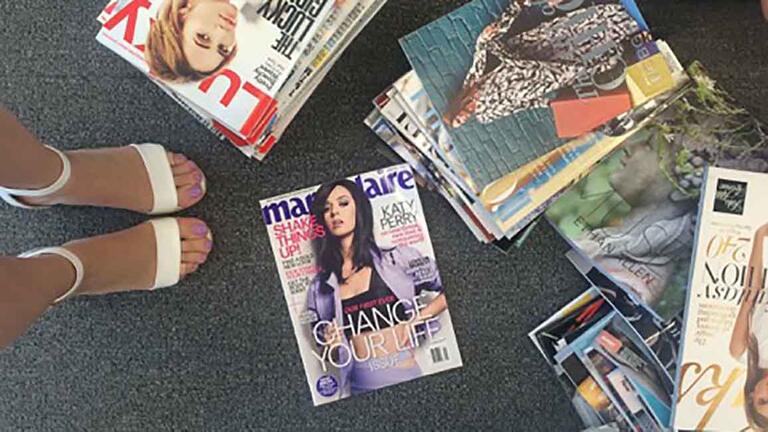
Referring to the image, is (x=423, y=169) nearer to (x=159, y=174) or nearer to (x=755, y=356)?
(x=159, y=174)

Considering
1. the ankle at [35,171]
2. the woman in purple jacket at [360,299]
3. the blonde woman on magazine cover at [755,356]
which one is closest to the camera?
the ankle at [35,171]

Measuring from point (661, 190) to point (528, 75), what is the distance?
8.9 inches

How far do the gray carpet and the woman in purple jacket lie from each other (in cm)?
3

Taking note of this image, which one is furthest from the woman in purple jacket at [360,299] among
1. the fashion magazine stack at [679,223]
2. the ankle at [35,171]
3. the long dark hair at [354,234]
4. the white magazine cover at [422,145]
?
the ankle at [35,171]

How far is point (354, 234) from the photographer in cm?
115

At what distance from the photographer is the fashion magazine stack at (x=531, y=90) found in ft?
3.47

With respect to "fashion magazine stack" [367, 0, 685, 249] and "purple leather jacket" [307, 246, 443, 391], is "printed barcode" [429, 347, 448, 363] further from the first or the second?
"fashion magazine stack" [367, 0, 685, 249]

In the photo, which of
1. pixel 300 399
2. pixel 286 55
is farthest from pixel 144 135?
pixel 300 399

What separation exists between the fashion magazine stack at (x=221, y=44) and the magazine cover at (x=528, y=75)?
17 cm

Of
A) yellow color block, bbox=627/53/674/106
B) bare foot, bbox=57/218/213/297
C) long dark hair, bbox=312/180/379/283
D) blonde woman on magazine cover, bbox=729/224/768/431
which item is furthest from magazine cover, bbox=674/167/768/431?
bare foot, bbox=57/218/213/297

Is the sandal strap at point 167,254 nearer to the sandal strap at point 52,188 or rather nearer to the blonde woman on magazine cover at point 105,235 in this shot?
the blonde woman on magazine cover at point 105,235

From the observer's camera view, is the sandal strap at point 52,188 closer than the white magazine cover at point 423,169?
Yes

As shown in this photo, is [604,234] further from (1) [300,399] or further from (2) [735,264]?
(1) [300,399]

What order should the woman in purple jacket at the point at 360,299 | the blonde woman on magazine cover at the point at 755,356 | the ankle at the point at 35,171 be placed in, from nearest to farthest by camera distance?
the ankle at the point at 35,171, the blonde woman on magazine cover at the point at 755,356, the woman in purple jacket at the point at 360,299
